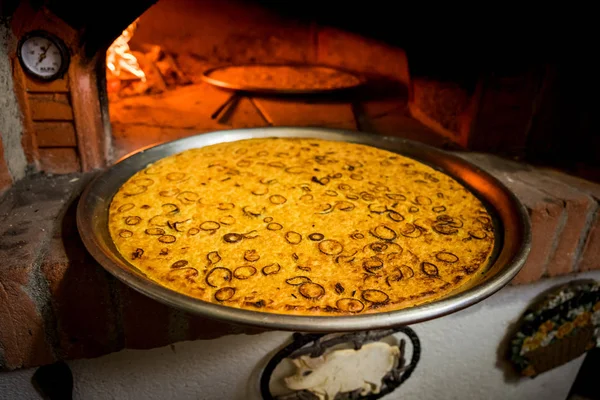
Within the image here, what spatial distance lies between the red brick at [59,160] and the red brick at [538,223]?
171 cm

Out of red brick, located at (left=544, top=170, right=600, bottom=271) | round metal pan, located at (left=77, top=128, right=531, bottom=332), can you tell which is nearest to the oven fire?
round metal pan, located at (left=77, top=128, right=531, bottom=332)

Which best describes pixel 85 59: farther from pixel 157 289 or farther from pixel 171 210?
pixel 157 289

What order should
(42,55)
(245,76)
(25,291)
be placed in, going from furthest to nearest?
(245,76), (42,55), (25,291)

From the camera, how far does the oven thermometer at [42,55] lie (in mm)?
1598

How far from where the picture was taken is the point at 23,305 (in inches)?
51.0

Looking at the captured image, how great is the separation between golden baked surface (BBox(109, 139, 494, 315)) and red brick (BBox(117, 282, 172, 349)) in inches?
9.7

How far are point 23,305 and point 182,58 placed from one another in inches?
84.1

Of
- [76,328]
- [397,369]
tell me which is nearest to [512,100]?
[397,369]

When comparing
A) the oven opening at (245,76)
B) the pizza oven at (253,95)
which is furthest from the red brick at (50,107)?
the oven opening at (245,76)

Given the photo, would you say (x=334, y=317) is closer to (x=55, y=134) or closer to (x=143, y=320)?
(x=143, y=320)

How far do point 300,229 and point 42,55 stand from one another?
1112 millimetres

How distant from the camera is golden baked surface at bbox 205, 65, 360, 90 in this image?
9.00 ft

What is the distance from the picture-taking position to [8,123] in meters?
1.62

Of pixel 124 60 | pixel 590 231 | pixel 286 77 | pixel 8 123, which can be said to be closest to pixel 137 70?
pixel 124 60
